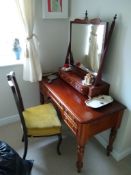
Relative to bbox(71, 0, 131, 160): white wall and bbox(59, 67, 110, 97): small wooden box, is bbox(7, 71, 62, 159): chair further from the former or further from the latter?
Result: bbox(71, 0, 131, 160): white wall

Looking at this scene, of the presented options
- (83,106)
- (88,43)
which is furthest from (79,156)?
(88,43)

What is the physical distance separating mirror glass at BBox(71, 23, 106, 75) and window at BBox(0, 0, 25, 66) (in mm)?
648

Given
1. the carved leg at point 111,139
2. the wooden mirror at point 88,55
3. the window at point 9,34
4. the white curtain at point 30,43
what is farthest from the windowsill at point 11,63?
the carved leg at point 111,139

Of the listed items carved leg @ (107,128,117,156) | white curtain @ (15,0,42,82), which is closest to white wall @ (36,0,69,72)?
white curtain @ (15,0,42,82)

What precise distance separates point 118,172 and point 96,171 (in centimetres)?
23

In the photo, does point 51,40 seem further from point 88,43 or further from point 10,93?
point 10,93

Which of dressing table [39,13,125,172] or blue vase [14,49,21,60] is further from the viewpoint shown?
blue vase [14,49,21,60]

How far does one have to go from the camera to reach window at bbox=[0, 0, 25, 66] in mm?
1913

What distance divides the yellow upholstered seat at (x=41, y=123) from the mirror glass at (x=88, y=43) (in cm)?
69

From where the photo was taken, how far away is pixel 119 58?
1559 mm

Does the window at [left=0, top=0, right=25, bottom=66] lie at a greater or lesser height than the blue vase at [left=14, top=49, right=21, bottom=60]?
greater

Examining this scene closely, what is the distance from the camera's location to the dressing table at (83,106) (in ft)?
4.71

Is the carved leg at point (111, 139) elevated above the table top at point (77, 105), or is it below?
below

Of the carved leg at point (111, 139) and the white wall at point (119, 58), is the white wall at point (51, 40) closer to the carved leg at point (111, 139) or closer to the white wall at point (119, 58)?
the white wall at point (119, 58)
